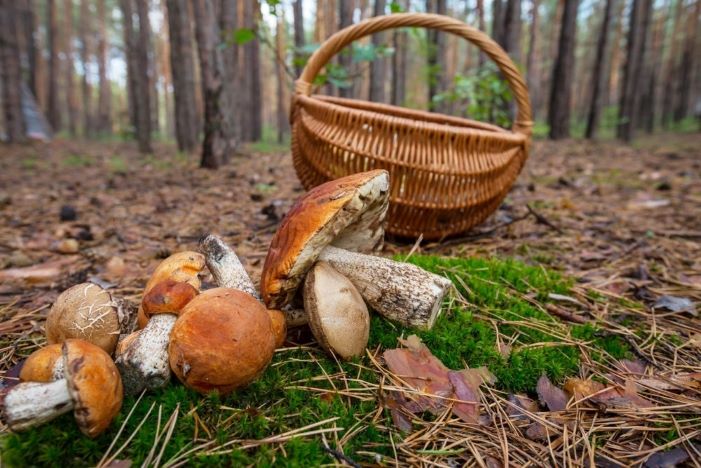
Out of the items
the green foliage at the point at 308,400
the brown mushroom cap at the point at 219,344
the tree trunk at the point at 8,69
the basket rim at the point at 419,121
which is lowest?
the green foliage at the point at 308,400

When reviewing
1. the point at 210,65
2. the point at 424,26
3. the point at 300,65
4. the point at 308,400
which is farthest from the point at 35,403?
the point at 210,65

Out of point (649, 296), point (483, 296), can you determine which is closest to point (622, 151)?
point (649, 296)

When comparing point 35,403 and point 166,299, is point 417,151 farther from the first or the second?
point 35,403

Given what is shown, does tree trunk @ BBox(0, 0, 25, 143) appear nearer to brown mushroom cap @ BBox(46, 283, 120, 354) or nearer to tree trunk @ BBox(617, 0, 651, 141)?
brown mushroom cap @ BBox(46, 283, 120, 354)

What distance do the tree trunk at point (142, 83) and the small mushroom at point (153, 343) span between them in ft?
31.4

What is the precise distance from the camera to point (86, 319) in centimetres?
135

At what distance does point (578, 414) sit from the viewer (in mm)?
1385

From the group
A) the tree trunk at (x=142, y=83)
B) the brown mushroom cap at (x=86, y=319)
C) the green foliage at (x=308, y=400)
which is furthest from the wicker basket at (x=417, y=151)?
the tree trunk at (x=142, y=83)

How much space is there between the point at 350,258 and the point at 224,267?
1.67 feet

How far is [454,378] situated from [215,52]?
616 centimetres

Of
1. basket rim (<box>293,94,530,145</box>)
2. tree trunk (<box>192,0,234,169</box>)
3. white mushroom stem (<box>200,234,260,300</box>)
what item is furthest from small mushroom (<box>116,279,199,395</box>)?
tree trunk (<box>192,0,234,169</box>)

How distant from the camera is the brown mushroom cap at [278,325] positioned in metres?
1.45

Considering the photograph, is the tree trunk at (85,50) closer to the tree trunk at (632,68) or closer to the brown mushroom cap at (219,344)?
the tree trunk at (632,68)

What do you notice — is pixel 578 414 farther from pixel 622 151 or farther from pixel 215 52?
pixel 622 151
